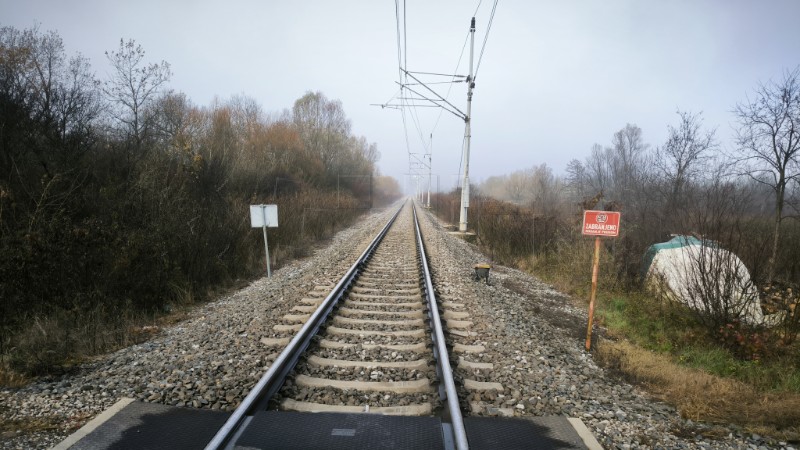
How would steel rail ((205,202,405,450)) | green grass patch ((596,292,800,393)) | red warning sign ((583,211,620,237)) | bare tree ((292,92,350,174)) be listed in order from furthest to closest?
bare tree ((292,92,350,174)) → red warning sign ((583,211,620,237)) → green grass patch ((596,292,800,393)) → steel rail ((205,202,405,450))

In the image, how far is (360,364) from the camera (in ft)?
14.1

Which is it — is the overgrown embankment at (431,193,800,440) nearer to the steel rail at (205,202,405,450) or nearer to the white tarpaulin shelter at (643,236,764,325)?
the white tarpaulin shelter at (643,236,764,325)

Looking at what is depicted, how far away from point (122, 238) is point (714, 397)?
849 centimetres

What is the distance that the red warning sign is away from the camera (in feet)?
17.6

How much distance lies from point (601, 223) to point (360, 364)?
3.62m

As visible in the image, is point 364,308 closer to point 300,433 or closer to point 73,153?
point 300,433

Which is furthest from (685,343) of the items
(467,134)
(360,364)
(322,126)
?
(322,126)

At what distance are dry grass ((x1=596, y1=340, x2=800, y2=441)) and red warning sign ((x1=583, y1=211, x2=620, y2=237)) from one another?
1540mm

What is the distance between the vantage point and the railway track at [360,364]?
3.44 metres

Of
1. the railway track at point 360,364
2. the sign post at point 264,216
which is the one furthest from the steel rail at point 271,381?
the sign post at point 264,216

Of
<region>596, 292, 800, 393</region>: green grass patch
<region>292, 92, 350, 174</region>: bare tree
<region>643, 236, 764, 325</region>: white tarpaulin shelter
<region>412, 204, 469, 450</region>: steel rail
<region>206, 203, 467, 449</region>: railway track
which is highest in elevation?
<region>292, 92, 350, 174</region>: bare tree

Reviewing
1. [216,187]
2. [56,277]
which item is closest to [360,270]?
[56,277]

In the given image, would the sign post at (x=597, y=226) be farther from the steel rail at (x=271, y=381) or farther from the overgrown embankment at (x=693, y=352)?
the steel rail at (x=271, y=381)

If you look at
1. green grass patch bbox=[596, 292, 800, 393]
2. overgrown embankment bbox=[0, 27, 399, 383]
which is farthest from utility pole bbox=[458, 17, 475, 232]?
green grass patch bbox=[596, 292, 800, 393]
